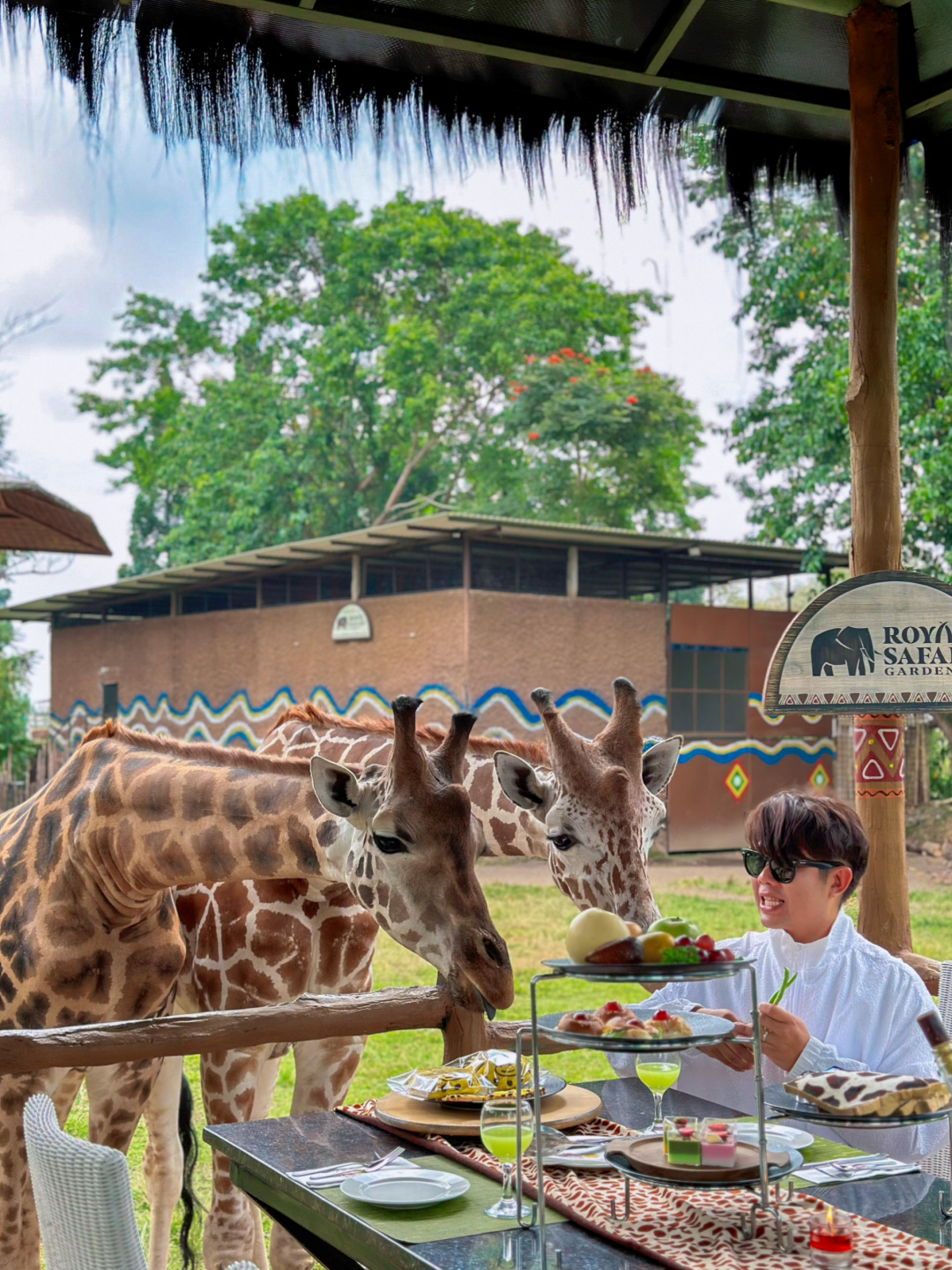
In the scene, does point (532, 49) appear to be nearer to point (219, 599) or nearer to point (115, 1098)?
point (115, 1098)

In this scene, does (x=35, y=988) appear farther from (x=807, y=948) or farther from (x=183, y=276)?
(x=183, y=276)

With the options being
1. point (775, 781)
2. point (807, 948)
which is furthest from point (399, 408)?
point (807, 948)

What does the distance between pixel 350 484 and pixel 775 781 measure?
1192 centimetres

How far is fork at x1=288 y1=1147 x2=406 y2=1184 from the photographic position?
1.94 meters

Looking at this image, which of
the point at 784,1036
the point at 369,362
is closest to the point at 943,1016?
the point at 784,1036

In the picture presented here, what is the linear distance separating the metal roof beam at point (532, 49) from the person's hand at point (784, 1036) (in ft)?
8.73

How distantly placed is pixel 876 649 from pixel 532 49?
1920 millimetres

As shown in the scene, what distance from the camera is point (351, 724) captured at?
3.82 metres

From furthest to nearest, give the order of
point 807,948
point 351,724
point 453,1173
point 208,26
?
point 351,724
point 208,26
point 807,948
point 453,1173

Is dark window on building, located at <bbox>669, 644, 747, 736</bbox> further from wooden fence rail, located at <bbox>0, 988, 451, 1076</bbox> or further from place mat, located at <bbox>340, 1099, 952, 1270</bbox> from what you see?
place mat, located at <bbox>340, 1099, 952, 1270</bbox>

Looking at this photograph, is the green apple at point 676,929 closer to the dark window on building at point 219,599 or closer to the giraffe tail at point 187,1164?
the giraffe tail at point 187,1164

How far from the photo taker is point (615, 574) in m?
15.8

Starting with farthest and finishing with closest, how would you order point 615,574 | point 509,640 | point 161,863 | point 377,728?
point 615,574
point 509,640
point 377,728
point 161,863

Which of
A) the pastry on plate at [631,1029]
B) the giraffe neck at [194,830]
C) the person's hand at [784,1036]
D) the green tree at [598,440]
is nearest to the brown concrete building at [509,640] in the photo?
the green tree at [598,440]
